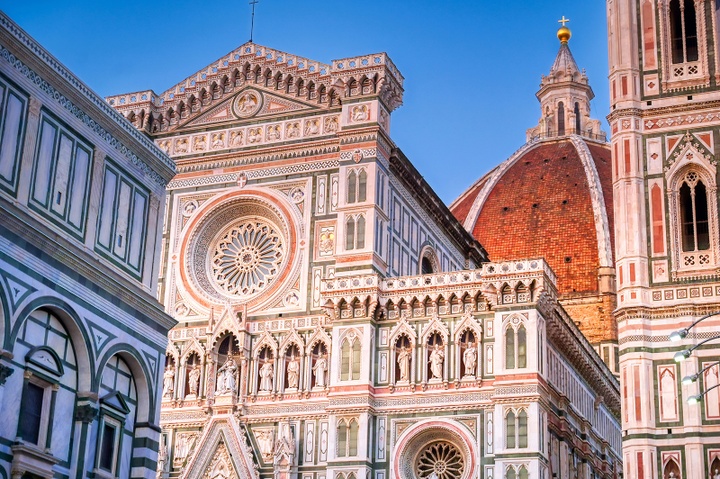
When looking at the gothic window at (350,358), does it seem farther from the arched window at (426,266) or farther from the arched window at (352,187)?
the arched window at (426,266)

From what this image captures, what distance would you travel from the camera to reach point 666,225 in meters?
31.8

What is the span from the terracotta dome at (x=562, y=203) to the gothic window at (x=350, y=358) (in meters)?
30.2

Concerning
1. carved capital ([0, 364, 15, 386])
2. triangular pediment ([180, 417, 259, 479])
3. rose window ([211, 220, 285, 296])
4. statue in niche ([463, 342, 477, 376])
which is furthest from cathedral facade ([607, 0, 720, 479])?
carved capital ([0, 364, 15, 386])

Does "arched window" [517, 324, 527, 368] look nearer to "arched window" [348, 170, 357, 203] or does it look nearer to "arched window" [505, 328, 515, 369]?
"arched window" [505, 328, 515, 369]

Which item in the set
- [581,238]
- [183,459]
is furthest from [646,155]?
[581,238]

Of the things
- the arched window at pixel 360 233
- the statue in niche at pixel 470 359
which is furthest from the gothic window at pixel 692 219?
the arched window at pixel 360 233

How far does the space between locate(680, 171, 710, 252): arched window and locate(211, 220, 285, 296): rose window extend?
12.8 metres

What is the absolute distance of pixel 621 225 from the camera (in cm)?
3212

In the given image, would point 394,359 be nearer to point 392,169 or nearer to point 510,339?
point 510,339

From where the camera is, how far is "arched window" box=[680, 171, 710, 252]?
31656 millimetres

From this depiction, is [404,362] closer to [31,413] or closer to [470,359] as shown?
[470,359]

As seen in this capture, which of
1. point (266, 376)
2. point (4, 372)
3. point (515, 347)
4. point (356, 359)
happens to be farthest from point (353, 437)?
point (4, 372)

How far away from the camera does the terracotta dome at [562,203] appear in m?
69.1

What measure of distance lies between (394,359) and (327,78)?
9.63 m
